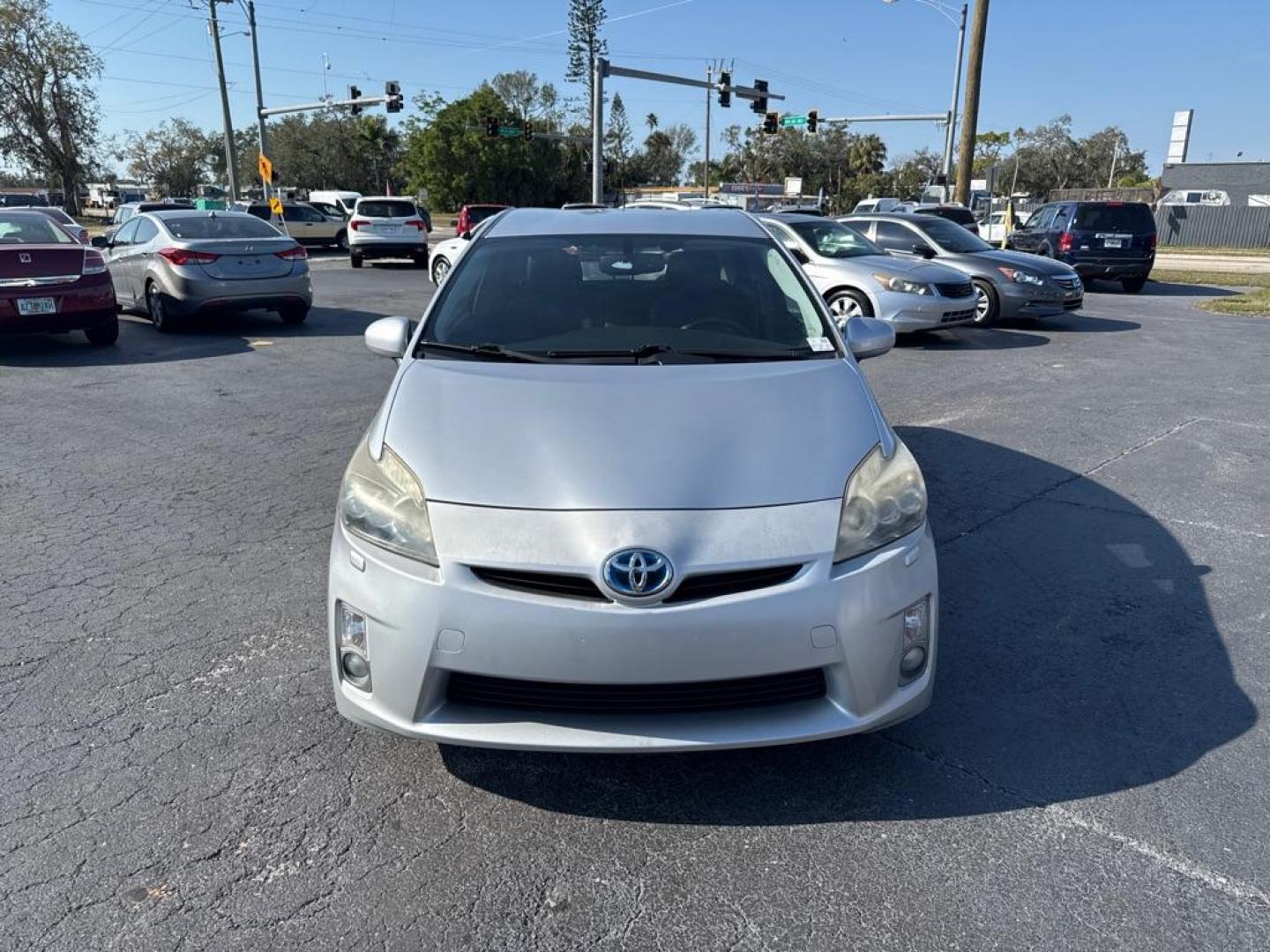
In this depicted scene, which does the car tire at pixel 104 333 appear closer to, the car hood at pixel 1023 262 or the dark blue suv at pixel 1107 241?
the car hood at pixel 1023 262

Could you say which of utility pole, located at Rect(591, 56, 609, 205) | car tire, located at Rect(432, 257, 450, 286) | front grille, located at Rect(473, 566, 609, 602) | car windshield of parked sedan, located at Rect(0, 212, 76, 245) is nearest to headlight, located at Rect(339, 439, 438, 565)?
front grille, located at Rect(473, 566, 609, 602)

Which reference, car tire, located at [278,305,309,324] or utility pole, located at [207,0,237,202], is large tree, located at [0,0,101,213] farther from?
car tire, located at [278,305,309,324]

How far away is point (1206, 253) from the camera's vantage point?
3166cm

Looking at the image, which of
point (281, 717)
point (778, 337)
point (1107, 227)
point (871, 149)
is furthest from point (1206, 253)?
point (871, 149)

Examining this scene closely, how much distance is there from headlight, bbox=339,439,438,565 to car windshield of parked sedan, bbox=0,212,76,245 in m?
9.18

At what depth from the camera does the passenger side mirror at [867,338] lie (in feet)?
13.2

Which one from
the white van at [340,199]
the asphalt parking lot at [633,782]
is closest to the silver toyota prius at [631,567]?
the asphalt parking lot at [633,782]

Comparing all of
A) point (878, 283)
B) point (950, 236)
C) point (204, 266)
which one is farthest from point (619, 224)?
point (950, 236)

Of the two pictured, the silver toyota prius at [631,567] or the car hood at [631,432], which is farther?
the car hood at [631,432]

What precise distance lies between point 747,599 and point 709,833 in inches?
29.3

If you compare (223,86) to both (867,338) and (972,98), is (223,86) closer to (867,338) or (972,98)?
(972,98)

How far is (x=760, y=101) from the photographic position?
35000mm

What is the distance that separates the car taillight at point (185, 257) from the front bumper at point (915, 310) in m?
8.42

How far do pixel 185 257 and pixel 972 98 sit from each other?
21.4 m
